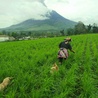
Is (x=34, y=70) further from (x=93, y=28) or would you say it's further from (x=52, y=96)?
(x=93, y=28)

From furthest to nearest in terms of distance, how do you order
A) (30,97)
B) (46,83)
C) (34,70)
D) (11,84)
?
(34,70) < (11,84) < (46,83) < (30,97)

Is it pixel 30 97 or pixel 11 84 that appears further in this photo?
pixel 11 84

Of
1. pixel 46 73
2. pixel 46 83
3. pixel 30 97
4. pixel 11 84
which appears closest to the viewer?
pixel 30 97

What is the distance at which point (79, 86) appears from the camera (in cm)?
486

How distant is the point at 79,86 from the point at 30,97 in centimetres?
145

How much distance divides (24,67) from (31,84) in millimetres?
1797

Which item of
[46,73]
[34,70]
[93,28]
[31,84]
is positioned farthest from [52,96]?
[93,28]

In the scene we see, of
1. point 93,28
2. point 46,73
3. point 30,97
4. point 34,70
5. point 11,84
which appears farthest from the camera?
point 93,28

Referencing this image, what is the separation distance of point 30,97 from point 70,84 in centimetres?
112

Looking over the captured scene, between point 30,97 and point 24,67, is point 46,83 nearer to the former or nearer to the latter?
point 30,97

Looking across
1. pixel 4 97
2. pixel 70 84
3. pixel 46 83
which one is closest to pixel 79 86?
pixel 70 84

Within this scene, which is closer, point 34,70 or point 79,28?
point 34,70

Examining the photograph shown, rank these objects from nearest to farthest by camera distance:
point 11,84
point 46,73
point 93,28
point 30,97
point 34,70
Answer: point 30,97
point 11,84
point 46,73
point 34,70
point 93,28

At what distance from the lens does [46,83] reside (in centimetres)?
455
